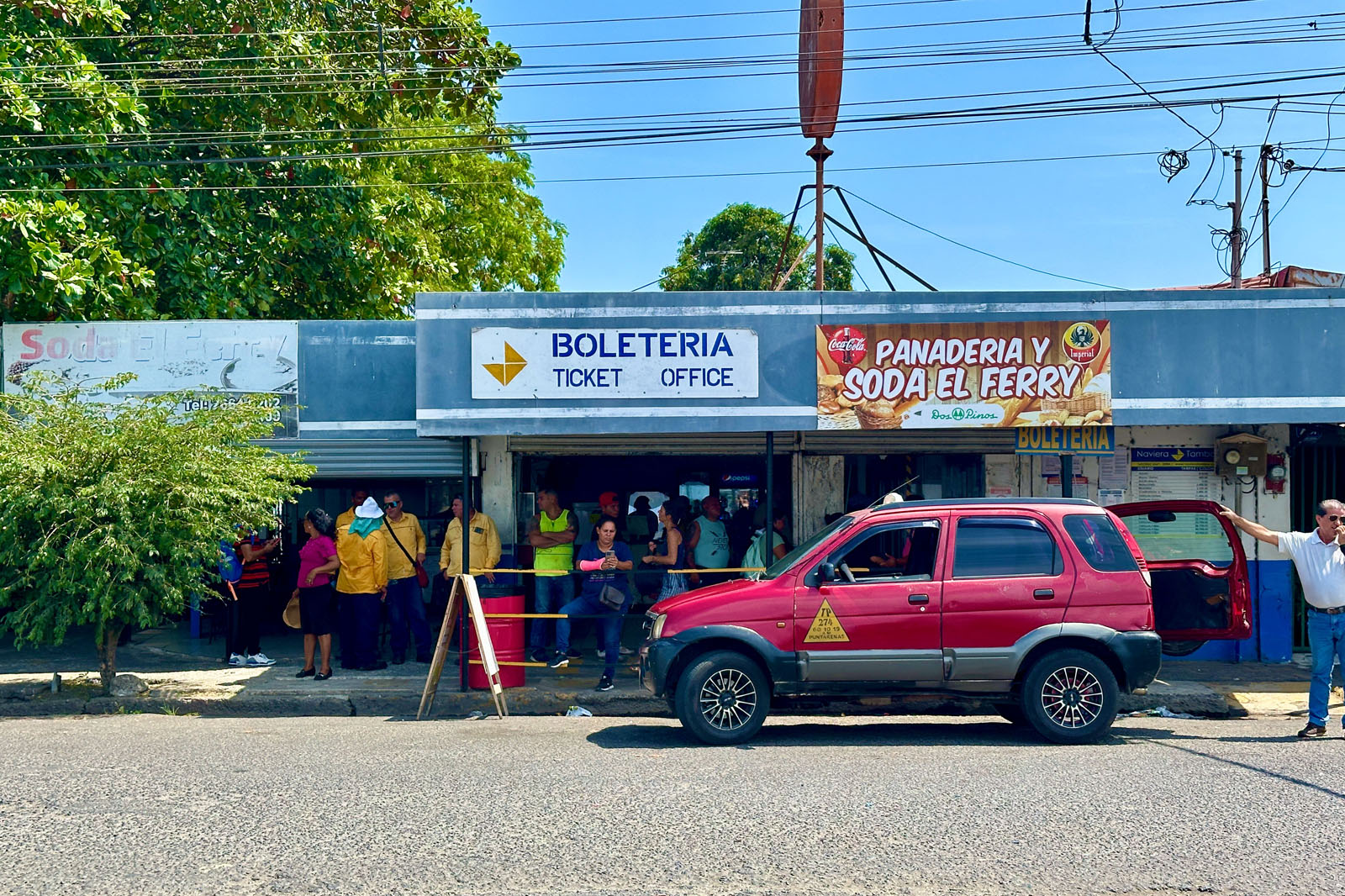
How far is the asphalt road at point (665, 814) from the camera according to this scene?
17.7 feet

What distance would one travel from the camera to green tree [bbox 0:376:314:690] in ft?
34.5

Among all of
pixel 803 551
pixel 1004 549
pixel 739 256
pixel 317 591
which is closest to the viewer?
pixel 1004 549

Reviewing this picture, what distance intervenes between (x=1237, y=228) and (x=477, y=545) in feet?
56.7

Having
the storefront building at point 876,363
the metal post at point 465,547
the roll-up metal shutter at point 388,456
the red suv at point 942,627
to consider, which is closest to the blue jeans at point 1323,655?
the red suv at point 942,627

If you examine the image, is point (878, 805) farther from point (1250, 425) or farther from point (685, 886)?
point (1250, 425)

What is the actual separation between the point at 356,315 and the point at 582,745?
13.1m

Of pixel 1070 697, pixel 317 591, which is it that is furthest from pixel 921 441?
pixel 317 591

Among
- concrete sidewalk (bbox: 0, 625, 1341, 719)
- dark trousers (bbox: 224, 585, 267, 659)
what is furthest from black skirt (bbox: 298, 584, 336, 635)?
dark trousers (bbox: 224, 585, 267, 659)

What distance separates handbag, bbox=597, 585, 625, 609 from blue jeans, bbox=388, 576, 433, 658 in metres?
2.66

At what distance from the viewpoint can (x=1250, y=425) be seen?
13.0 meters

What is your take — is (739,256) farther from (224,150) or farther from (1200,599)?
(1200,599)

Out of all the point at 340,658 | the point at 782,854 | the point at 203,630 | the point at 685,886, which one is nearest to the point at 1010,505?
the point at 782,854

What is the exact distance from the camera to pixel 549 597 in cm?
1226

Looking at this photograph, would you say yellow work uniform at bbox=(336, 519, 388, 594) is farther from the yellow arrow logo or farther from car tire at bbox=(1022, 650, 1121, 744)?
car tire at bbox=(1022, 650, 1121, 744)
